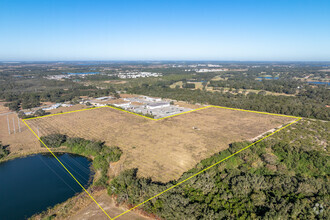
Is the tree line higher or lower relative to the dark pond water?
higher

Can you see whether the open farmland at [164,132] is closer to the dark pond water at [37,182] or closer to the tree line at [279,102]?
the tree line at [279,102]

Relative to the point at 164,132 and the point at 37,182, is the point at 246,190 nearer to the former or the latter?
the point at 164,132

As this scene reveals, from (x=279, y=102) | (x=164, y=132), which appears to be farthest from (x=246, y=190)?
(x=279, y=102)

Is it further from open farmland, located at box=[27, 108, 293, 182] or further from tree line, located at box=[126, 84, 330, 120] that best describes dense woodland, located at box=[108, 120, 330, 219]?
tree line, located at box=[126, 84, 330, 120]

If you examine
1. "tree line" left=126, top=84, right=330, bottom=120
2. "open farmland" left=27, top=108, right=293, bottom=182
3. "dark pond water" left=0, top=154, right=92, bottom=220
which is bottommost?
"dark pond water" left=0, top=154, right=92, bottom=220

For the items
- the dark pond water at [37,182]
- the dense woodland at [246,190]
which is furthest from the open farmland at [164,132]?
the dark pond water at [37,182]

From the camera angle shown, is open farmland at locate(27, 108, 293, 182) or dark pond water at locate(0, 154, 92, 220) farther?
open farmland at locate(27, 108, 293, 182)

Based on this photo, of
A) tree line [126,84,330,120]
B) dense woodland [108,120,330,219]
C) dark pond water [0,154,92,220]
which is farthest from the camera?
tree line [126,84,330,120]

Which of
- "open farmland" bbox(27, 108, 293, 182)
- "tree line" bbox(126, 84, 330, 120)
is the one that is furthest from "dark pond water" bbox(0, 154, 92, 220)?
"tree line" bbox(126, 84, 330, 120)
